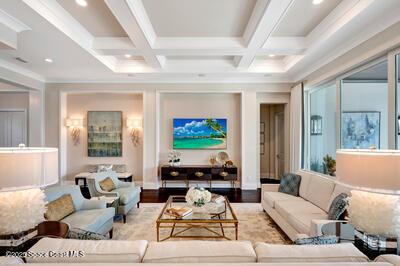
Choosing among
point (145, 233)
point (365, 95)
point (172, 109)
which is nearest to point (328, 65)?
point (365, 95)

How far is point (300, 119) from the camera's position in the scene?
18.5ft

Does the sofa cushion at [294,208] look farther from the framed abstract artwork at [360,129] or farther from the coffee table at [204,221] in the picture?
the framed abstract artwork at [360,129]

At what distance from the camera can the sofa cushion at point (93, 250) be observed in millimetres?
1292

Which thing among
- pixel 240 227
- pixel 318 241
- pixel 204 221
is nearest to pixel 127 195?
pixel 204 221

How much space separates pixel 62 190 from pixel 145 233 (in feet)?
4.26

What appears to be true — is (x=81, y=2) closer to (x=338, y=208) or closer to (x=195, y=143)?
(x=338, y=208)

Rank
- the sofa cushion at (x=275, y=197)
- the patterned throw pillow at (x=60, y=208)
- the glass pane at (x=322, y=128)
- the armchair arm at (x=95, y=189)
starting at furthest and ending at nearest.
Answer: the glass pane at (x=322, y=128), the armchair arm at (x=95, y=189), the sofa cushion at (x=275, y=197), the patterned throw pillow at (x=60, y=208)

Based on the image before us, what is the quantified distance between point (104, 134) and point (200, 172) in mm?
2962

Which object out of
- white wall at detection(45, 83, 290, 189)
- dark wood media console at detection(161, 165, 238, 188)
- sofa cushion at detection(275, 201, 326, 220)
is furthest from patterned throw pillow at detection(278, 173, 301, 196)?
white wall at detection(45, 83, 290, 189)

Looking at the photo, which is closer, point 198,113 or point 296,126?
point 296,126

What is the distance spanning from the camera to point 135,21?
10.4ft

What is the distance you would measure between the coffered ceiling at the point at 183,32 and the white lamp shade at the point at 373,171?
6.43 feet

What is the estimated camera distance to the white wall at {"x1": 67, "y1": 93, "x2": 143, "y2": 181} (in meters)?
6.74

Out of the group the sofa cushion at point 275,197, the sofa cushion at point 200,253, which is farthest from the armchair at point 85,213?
the sofa cushion at point 275,197
